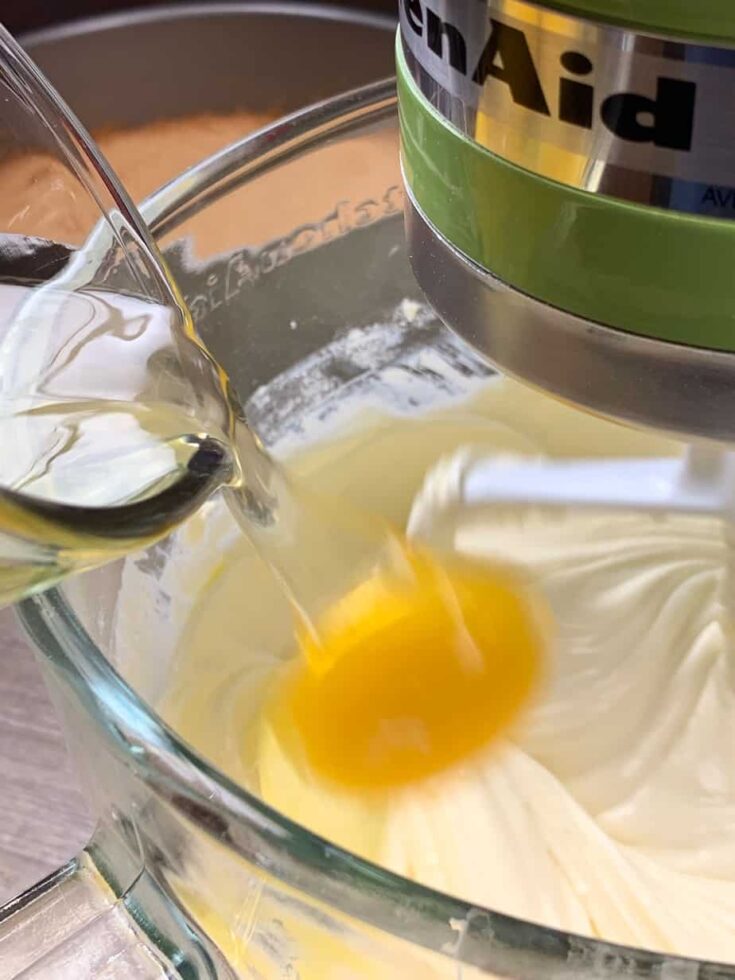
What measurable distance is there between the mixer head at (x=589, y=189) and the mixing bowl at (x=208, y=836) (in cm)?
7

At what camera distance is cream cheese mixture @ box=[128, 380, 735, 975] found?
0.66m

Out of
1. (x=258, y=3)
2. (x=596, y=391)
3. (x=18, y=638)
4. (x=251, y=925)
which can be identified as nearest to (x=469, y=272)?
(x=596, y=391)

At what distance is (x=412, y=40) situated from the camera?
1.57 ft

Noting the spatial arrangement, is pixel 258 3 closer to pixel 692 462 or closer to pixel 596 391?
pixel 692 462

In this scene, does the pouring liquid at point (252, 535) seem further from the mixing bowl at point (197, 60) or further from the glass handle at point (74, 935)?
the mixing bowl at point (197, 60)

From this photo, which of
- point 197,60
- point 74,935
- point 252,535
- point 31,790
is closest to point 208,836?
point 74,935

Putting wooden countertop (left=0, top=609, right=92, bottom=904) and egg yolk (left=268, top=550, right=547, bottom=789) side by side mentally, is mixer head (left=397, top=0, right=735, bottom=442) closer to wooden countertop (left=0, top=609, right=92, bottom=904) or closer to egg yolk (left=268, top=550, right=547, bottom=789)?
egg yolk (left=268, top=550, right=547, bottom=789)

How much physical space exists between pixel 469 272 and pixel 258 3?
108 cm

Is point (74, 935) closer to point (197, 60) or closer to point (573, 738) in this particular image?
point (573, 738)

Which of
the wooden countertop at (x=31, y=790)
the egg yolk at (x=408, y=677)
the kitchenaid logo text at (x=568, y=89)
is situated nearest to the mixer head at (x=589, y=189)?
the kitchenaid logo text at (x=568, y=89)

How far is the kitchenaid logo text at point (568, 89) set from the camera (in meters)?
0.39

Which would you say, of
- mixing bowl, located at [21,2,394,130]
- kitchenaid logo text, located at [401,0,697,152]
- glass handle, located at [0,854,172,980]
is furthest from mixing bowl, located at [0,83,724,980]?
mixing bowl, located at [21,2,394,130]

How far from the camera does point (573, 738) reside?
28.8 inches

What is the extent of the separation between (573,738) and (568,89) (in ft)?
1.45
